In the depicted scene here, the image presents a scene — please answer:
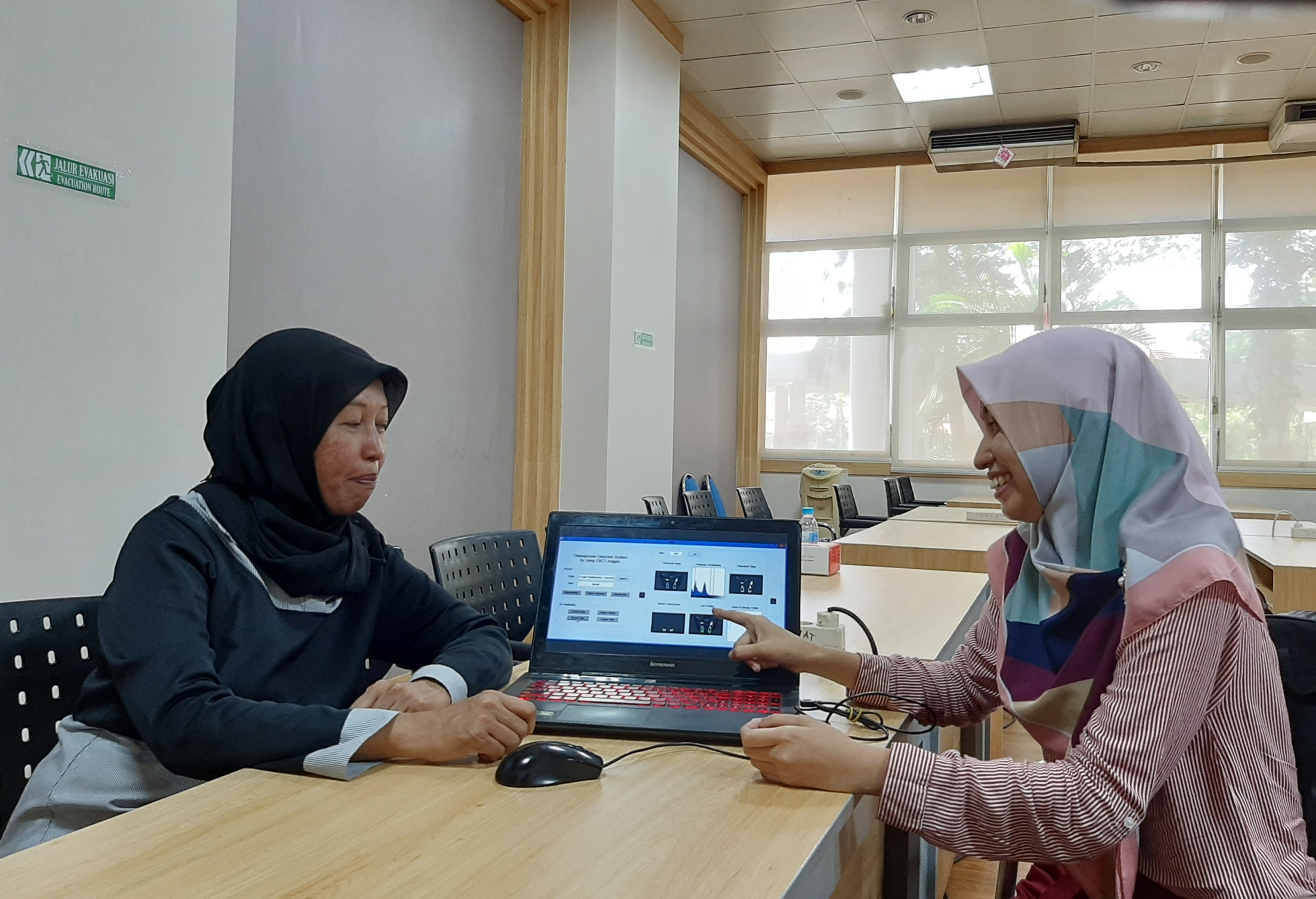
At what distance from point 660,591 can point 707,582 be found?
7 cm

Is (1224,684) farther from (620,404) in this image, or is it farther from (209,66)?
(620,404)

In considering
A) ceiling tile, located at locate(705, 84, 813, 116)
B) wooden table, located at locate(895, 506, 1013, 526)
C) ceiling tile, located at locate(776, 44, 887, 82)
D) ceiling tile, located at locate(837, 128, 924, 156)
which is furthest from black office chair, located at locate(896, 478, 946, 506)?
ceiling tile, located at locate(776, 44, 887, 82)

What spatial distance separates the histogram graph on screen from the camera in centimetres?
149

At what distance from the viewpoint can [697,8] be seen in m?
5.09

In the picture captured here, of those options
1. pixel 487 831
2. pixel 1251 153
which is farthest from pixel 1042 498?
pixel 1251 153

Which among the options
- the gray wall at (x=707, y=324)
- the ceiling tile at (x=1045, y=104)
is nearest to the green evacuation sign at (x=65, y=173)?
the gray wall at (x=707, y=324)

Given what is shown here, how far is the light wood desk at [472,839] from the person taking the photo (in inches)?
33.8

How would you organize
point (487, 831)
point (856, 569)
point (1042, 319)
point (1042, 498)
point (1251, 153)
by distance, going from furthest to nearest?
1. point (1042, 319)
2. point (1251, 153)
3. point (856, 569)
4. point (1042, 498)
5. point (487, 831)

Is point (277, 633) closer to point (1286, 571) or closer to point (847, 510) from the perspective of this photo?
point (1286, 571)

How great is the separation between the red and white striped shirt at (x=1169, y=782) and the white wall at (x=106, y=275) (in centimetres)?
189

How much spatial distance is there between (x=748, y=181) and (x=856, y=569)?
5.47 meters

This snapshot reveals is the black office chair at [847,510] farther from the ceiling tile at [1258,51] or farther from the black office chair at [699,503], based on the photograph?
the ceiling tile at [1258,51]

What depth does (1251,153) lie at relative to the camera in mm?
7246

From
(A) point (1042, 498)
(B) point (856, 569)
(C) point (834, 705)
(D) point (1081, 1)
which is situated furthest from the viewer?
(D) point (1081, 1)
